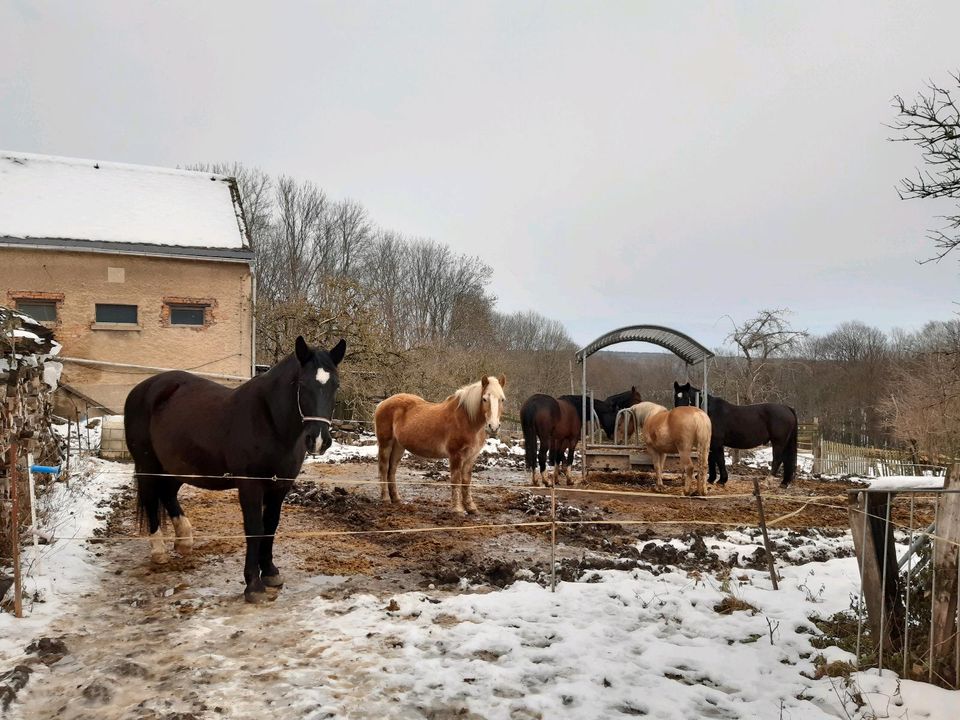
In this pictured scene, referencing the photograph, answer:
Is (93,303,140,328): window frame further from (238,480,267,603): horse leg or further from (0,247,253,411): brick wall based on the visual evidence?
(238,480,267,603): horse leg

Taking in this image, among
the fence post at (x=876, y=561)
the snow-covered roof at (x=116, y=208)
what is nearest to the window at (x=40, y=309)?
the snow-covered roof at (x=116, y=208)

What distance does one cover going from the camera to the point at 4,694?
9.48 ft

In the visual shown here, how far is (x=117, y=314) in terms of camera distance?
46.6 ft

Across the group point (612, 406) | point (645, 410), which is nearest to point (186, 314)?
point (612, 406)

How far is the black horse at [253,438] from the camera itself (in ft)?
14.6

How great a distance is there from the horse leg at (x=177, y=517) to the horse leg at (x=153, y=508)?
0.06 metres

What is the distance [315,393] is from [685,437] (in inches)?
287

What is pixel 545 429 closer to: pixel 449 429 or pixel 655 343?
pixel 449 429

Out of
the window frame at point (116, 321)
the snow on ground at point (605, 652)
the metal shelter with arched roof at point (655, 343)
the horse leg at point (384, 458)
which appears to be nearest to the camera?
the snow on ground at point (605, 652)

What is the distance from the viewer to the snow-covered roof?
14.1 metres

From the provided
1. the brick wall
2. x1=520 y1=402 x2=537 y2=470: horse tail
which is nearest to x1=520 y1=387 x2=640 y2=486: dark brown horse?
x1=520 y1=402 x2=537 y2=470: horse tail

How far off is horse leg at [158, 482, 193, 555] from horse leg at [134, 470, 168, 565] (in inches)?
2.5

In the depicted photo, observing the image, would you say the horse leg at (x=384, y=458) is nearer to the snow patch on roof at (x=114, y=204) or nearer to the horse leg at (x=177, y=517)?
the horse leg at (x=177, y=517)

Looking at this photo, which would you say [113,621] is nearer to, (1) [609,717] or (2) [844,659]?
(1) [609,717]
